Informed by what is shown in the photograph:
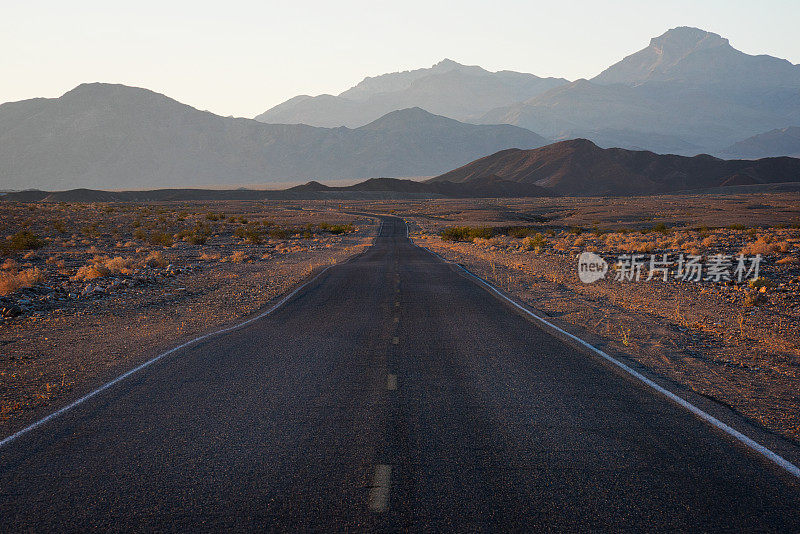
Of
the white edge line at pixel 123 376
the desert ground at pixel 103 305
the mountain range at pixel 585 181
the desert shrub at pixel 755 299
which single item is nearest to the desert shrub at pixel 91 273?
the desert ground at pixel 103 305

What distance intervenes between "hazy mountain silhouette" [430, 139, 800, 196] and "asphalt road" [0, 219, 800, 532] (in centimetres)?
16885

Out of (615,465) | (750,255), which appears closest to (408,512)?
(615,465)

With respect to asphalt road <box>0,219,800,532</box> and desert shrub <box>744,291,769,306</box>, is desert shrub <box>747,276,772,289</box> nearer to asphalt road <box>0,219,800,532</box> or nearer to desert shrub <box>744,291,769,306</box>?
desert shrub <box>744,291,769,306</box>

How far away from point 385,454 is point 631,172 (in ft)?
623

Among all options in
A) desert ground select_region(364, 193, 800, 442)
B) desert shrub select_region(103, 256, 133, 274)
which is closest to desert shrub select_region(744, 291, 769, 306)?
desert ground select_region(364, 193, 800, 442)

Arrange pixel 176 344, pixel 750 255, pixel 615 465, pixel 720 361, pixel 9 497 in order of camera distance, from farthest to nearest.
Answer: pixel 750 255
pixel 176 344
pixel 720 361
pixel 615 465
pixel 9 497

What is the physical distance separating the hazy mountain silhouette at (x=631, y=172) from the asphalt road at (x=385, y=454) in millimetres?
168852

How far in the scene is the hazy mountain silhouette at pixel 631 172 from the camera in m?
168

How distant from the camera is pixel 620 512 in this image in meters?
4.36

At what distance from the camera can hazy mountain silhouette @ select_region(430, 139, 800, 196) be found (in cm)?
16788

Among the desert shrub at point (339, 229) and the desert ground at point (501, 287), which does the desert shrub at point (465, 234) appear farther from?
the desert shrub at point (339, 229)

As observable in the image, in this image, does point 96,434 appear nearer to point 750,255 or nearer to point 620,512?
point 620,512

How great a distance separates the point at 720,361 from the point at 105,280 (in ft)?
58.3

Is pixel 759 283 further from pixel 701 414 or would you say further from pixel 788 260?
pixel 701 414
